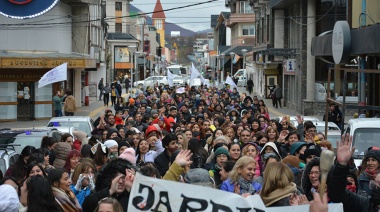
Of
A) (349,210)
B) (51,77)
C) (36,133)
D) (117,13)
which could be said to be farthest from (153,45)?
(349,210)

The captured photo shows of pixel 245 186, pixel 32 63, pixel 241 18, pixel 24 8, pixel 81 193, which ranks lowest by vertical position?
pixel 81 193

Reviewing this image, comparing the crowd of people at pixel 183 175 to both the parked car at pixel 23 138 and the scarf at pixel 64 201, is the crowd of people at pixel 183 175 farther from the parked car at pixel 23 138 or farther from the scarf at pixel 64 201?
the parked car at pixel 23 138

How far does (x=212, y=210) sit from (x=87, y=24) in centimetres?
4482

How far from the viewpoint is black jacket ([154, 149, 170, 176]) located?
13.2 m

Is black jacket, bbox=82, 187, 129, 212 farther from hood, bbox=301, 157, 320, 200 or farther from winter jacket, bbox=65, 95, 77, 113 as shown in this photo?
winter jacket, bbox=65, 95, 77, 113

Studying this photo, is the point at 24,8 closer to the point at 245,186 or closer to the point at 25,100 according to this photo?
the point at 25,100

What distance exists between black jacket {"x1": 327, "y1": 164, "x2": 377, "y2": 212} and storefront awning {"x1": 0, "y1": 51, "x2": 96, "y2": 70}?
100ft

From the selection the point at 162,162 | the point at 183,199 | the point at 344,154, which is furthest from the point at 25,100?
the point at 183,199

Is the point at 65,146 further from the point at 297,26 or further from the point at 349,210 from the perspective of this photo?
the point at 297,26

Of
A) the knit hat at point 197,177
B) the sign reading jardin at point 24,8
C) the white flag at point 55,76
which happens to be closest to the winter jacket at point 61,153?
the knit hat at point 197,177

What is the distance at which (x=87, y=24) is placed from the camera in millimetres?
50250

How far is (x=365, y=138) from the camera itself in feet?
51.8

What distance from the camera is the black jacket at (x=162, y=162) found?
43.4ft

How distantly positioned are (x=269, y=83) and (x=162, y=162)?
48.7 metres
